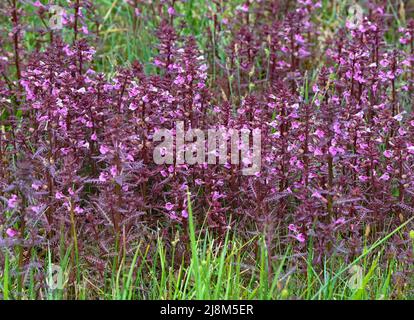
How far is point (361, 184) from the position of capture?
4641 mm

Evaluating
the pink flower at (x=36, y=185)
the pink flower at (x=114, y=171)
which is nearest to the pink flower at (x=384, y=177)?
the pink flower at (x=114, y=171)

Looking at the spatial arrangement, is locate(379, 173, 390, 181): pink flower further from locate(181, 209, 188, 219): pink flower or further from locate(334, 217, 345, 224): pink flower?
locate(181, 209, 188, 219): pink flower

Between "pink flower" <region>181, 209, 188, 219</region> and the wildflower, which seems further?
the wildflower

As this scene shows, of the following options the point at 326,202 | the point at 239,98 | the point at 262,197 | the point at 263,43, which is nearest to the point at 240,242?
the point at 262,197

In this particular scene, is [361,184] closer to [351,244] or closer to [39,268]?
[351,244]

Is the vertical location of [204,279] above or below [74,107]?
below

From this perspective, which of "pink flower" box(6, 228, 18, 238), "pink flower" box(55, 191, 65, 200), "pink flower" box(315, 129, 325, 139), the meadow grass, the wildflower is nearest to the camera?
the meadow grass

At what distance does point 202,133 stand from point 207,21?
2197 millimetres

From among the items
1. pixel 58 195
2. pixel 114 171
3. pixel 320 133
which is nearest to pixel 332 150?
pixel 320 133

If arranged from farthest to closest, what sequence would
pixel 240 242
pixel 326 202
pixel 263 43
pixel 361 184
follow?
pixel 263 43 < pixel 361 184 < pixel 240 242 < pixel 326 202

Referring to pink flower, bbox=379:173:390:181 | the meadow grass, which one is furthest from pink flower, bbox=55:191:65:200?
pink flower, bbox=379:173:390:181

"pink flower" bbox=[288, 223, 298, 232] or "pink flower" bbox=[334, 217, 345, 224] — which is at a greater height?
"pink flower" bbox=[334, 217, 345, 224]

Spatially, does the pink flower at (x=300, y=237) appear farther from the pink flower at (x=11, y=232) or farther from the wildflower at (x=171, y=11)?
the wildflower at (x=171, y=11)
